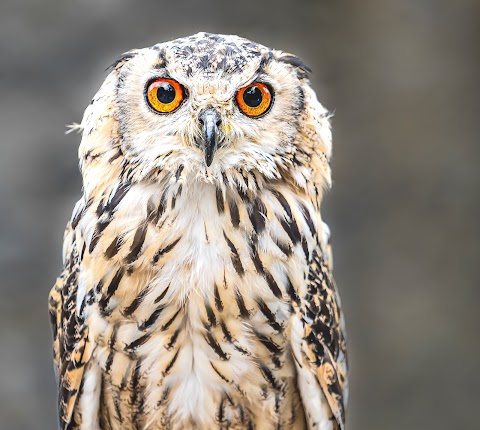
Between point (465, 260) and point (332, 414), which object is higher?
point (465, 260)

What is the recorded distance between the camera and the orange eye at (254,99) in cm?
188

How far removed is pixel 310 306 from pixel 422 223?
2353 millimetres

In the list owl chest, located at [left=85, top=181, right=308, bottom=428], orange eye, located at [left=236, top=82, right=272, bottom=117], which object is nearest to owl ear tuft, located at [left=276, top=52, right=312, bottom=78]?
orange eye, located at [left=236, top=82, right=272, bottom=117]

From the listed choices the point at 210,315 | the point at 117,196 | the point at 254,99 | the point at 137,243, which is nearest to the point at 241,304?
the point at 210,315

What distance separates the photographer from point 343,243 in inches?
171

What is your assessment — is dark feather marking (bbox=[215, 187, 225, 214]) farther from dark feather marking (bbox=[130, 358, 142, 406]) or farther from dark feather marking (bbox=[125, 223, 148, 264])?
dark feather marking (bbox=[130, 358, 142, 406])

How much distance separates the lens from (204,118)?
5.90 feet

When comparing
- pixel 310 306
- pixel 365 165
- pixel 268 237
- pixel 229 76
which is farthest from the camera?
pixel 365 165

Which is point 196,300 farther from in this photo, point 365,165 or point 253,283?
point 365,165

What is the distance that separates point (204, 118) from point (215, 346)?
613 mm

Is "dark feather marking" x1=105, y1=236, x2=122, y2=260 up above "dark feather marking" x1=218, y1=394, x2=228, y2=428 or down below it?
above

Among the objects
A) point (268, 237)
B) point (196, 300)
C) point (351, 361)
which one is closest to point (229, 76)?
point (268, 237)

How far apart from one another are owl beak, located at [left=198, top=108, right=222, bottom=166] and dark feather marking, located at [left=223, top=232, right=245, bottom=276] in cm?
23

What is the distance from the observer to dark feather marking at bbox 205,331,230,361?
2023 millimetres
